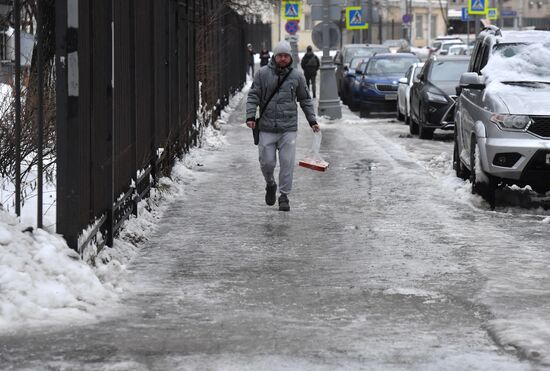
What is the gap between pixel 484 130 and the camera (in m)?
12.1

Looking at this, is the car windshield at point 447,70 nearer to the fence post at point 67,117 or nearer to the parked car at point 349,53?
the fence post at point 67,117

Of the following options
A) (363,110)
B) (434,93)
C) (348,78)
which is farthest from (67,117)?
(348,78)

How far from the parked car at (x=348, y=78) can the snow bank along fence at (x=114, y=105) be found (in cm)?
1744

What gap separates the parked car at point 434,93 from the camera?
2152 centimetres

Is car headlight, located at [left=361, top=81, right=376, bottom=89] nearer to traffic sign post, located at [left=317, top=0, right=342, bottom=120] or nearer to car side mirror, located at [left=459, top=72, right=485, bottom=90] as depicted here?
traffic sign post, located at [left=317, top=0, right=342, bottom=120]

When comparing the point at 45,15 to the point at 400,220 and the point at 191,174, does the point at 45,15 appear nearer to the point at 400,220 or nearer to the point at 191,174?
the point at 400,220

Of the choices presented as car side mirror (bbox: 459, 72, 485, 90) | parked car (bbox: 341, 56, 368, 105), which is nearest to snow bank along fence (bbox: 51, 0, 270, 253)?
car side mirror (bbox: 459, 72, 485, 90)

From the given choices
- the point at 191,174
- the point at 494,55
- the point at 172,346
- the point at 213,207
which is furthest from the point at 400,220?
the point at 172,346

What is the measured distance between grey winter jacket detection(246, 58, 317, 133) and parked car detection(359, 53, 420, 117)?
17.7 m

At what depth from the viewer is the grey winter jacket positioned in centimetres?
1178

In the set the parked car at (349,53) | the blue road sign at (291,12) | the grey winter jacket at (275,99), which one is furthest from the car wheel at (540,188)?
the parked car at (349,53)

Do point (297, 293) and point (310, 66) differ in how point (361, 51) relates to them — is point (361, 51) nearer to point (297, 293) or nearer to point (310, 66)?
point (310, 66)

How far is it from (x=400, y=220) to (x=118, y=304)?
4503 mm

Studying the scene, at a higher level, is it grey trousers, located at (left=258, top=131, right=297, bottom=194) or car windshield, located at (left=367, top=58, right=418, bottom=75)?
car windshield, located at (left=367, top=58, right=418, bottom=75)
